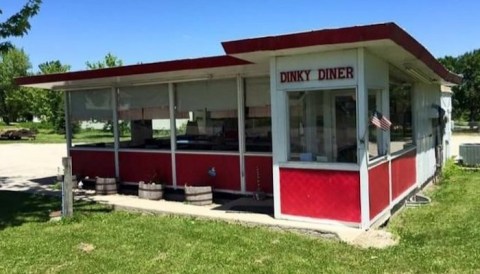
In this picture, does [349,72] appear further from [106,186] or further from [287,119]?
[106,186]

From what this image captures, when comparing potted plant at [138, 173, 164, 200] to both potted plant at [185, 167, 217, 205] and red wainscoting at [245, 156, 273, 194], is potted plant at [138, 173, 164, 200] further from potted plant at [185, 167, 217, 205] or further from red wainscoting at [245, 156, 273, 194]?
red wainscoting at [245, 156, 273, 194]

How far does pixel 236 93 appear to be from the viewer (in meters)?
9.83

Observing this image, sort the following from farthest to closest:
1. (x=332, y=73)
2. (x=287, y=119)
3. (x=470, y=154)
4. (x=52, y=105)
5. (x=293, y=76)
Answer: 1. (x=52, y=105)
2. (x=470, y=154)
3. (x=287, y=119)
4. (x=293, y=76)
5. (x=332, y=73)

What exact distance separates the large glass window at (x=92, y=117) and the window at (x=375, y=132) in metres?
6.32

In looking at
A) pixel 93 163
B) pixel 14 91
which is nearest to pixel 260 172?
pixel 93 163

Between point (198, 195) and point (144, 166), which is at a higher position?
point (144, 166)

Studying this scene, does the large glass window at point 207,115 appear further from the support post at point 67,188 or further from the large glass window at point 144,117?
the support post at point 67,188

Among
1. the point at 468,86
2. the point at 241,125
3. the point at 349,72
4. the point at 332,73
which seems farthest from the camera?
the point at 468,86

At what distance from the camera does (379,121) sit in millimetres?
7539

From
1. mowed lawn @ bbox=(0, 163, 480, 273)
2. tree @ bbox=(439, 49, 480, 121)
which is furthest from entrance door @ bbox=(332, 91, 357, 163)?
tree @ bbox=(439, 49, 480, 121)

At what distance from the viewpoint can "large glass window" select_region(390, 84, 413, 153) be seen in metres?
9.04

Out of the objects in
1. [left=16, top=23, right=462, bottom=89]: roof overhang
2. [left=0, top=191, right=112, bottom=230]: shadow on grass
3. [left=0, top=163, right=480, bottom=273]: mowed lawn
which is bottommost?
[left=0, top=163, right=480, bottom=273]: mowed lawn

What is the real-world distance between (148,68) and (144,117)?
1756 mm

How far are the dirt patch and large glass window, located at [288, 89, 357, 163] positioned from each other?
1056mm
